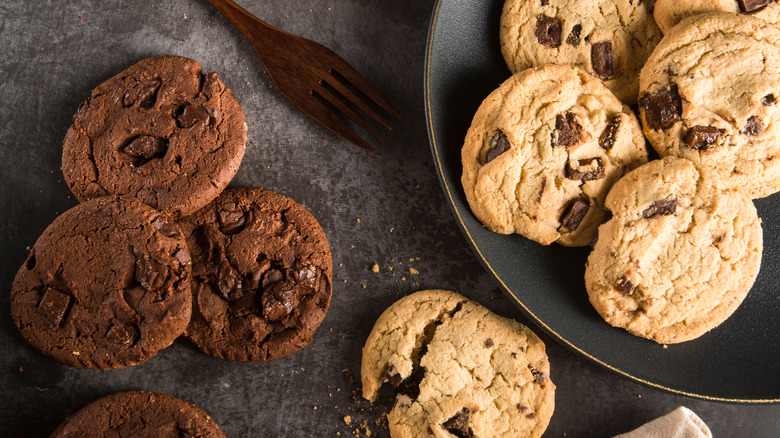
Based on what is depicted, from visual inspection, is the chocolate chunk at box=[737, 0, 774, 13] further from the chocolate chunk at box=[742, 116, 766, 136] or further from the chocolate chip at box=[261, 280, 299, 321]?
the chocolate chip at box=[261, 280, 299, 321]

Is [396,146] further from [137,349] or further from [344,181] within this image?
[137,349]

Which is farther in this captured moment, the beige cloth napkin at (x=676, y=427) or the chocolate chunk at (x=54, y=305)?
the beige cloth napkin at (x=676, y=427)

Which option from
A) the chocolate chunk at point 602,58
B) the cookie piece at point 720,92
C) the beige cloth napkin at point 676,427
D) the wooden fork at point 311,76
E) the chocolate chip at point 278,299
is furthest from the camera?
the wooden fork at point 311,76

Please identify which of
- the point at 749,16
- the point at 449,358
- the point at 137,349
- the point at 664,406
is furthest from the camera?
the point at 664,406

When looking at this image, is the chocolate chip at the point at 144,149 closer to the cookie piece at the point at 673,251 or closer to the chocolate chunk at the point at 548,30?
the chocolate chunk at the point at 548,30

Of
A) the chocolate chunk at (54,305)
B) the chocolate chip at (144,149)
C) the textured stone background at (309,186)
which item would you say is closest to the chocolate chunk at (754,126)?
the textured stone background at (309,186)

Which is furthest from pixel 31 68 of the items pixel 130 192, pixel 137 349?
pixel 137 349

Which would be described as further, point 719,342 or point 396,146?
point 396,146

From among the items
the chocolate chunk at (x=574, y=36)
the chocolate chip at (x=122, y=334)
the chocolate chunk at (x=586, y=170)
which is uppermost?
the chocolate chunk at (x=574, y=36)
